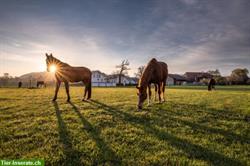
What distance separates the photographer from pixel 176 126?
611 centimetres

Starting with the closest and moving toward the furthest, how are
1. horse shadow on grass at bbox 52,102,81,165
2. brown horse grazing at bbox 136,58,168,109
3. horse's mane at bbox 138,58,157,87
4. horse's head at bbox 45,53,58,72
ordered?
horse shadow on grass at bbox 52,102,81,165
brown horse grazing at bbox 136,58,168,109
horse's mane at bbox 138,58,157,87
horse's head at bbox 45,53,58,72

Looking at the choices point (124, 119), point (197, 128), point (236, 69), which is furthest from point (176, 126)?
point (236, 69)

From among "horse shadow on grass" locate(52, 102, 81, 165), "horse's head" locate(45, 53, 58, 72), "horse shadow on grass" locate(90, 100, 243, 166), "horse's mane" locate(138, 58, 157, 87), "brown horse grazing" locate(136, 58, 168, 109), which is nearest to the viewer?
Result: "horse shadow on grass" locate(52, 102, 81, 165)

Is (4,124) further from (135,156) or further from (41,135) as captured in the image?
(135,156)

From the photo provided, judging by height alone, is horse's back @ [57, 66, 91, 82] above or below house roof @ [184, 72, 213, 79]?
below

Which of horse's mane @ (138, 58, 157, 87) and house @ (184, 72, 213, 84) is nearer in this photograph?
horse's mane @ (138, 58, 157, 87)

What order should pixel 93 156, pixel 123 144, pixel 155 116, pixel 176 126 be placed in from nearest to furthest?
pixel 93 156 → pixel 123 144 → pixel 176 126 → pixel 155 116

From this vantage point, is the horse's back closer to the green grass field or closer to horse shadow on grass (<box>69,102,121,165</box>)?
the green grass field

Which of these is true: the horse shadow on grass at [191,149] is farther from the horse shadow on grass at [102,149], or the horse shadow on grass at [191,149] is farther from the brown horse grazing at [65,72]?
the brown horse grazing at [65,72]

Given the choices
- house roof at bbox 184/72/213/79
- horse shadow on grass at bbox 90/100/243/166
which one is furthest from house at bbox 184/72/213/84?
horse shadow on grass at bbox 90/100/243/166

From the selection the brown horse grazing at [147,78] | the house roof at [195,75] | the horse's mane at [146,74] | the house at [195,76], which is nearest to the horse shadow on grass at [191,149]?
the brown horse grazing at [147,78]

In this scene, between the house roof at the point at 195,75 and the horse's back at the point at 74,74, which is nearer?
the horse's back at the point at 74,74

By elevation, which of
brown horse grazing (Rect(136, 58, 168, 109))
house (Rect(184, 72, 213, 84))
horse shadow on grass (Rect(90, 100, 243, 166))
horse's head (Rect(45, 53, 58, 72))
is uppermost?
house (Rect(184, 72, 213, 84))

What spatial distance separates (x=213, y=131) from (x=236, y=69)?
349ft
